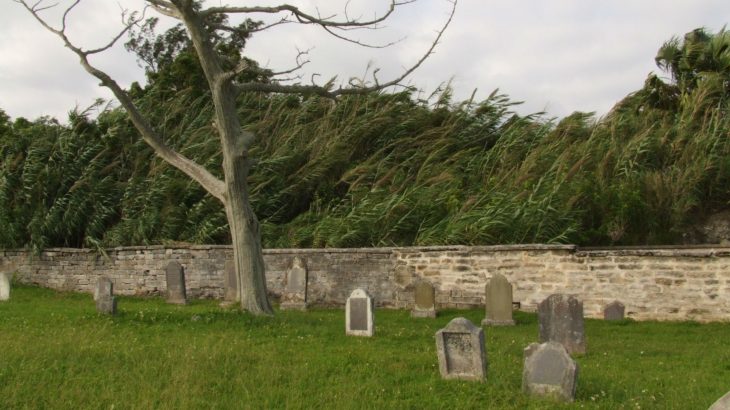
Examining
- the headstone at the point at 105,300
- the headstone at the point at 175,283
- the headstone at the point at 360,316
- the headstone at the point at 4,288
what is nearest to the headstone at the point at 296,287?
the headstone at the point at 175,283

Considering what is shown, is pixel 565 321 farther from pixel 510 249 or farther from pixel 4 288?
pixel 4 288

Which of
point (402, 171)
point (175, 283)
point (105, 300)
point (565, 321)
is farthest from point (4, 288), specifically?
point (565, 321)

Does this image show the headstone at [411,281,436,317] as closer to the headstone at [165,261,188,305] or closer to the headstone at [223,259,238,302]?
the headstone at [223,259,238,302]

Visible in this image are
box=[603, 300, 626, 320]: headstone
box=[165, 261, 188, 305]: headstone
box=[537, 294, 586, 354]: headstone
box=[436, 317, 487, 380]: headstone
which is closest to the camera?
box=[436, 317, 487, 380]: headstone

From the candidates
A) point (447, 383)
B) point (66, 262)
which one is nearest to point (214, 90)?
point (447, 383)

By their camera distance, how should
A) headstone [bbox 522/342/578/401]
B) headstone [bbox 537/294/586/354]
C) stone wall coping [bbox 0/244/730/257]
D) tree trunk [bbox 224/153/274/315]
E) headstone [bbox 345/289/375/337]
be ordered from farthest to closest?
stone wall coping [bbox 0/244/730/257] → tree trunk [bbox 224/153/274/315] → headstone [bbox 345/289/375/337] → headstone [bbox 537/294/586/354] → headstone [bbox 522/342/578/401]

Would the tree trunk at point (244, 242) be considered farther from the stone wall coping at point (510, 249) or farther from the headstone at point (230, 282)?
the stone wall coping at point (510, 249)

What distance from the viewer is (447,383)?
24.9ft

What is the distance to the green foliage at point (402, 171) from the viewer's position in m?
17.8

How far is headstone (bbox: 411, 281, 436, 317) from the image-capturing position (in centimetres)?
1555

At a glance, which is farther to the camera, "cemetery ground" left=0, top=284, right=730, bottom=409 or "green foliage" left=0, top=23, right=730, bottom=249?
"green foliage" left=0, top=23, right=730, bottom=249

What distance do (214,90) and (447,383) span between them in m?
7.38

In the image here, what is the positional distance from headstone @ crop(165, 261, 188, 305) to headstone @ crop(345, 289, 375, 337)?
23.4 feet

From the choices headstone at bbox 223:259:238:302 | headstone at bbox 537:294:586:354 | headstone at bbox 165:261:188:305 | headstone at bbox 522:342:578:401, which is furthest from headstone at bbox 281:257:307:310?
headstone at bbox 522:342:578:401
